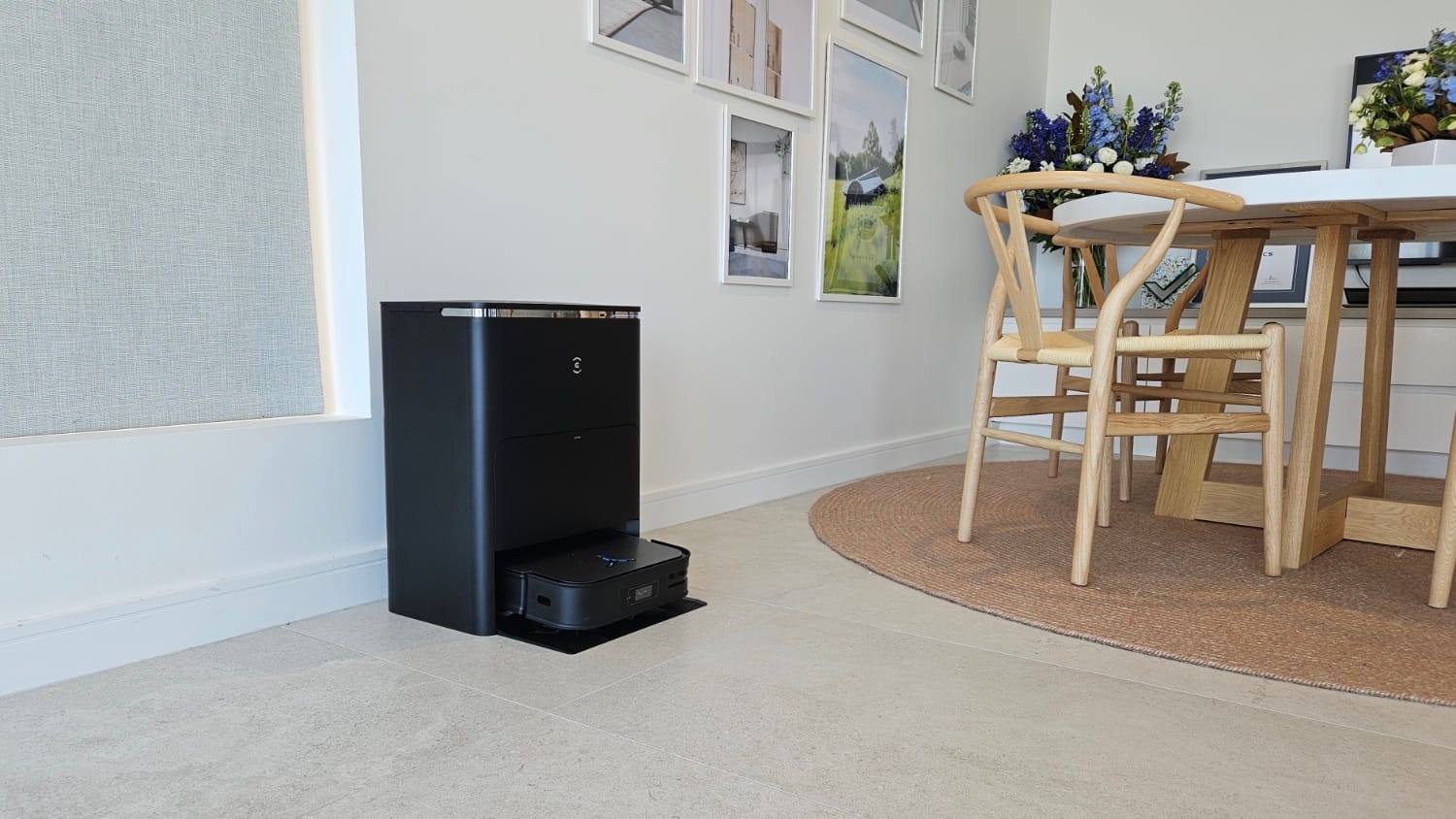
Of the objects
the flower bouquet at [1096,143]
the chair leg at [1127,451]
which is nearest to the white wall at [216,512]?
the chair leg at [1127,451]

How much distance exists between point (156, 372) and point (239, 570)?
1.16ft

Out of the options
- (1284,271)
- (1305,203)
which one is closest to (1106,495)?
(1305,203)

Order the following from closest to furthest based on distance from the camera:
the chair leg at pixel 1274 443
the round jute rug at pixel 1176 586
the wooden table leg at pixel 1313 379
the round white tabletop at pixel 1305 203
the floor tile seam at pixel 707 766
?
1. the floor tile seam at pixel 707 766
2. the round jute rug at pixel 1176 586
3. the round white tabletop at pixel 1305 203
4. the chair leg at pixel 1274 443
5. the wooden table leg at pixel 1313 379

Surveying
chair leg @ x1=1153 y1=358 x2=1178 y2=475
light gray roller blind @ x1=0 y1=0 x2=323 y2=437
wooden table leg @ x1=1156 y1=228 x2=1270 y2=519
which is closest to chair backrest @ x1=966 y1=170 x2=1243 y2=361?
wooden table leg @ x1=1156 y1=228 x2=1270 y2=519

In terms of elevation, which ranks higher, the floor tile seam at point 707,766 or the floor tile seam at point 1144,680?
the floor tile seam at point 707,766

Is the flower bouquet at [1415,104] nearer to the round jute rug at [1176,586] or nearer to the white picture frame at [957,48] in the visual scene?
the round jute rug at [1176,586]

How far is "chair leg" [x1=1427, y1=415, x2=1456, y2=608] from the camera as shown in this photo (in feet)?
5.80

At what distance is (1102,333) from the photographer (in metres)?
1.84

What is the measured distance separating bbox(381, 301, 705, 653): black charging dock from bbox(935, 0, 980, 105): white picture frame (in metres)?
2.39

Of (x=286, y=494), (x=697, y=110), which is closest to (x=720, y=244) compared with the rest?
(x=697, y=110)

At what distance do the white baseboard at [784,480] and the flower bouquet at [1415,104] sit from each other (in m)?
1.68

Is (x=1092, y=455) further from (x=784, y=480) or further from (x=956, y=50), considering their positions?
(x=956, y=50)

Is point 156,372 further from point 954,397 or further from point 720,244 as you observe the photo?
point 954,397

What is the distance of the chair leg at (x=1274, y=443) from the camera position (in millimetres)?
1935
